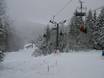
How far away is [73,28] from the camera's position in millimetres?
56906

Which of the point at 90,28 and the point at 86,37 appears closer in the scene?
the point at 90,28

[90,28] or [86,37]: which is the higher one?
[90,28]

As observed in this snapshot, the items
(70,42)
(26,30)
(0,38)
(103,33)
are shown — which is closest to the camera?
(0,38)

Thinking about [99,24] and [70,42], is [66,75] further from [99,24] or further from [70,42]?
[70,42]

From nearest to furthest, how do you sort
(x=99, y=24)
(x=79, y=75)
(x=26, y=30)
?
(x=79, y=75)
(x=99, y=24)
(x=26, y=30)

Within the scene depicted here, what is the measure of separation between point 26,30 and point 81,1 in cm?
14345

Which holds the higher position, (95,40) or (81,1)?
(81,1)

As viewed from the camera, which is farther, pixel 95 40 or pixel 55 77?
pixel 95 40

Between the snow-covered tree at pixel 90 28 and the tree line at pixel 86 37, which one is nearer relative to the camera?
the tree line at pixel 86 37

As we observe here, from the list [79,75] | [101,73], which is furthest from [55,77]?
[101,73]

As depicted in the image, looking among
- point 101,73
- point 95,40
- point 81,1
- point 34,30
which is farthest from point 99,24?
point 34,30

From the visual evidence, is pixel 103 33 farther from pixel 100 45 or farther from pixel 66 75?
pixel 66 75

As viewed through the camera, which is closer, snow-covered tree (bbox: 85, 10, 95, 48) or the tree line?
the tree line

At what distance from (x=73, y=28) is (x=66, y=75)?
154 ft
